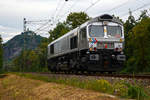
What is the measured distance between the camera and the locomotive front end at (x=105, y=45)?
14336mm

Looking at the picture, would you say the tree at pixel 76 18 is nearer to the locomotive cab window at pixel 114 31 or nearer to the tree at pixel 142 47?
the tree at pixel 142 47

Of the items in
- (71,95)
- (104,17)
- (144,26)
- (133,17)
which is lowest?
(71,95)

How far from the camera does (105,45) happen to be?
1468 cm

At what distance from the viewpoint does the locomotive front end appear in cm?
1434

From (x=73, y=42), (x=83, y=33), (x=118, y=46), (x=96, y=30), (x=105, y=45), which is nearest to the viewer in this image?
(x=105, y=45)

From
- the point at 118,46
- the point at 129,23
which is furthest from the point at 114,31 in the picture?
the point at 129,23

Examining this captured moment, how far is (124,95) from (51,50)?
22.6 m

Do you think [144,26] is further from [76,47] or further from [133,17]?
[76,47]

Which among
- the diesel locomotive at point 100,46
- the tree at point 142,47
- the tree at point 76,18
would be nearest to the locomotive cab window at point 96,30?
the diesel locomotive at point 100,46

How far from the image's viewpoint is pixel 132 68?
122ft

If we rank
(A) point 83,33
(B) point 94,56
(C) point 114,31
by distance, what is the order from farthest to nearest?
(A) point 83,33, (C) point 114,31, (B) point 94,56

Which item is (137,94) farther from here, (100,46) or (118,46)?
(118,46)

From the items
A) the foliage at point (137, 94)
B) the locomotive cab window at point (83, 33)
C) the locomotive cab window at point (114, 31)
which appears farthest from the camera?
the locomotive cab window at point (83, 33)

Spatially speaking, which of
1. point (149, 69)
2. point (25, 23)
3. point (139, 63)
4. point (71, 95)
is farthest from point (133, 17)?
point (71, 95)
